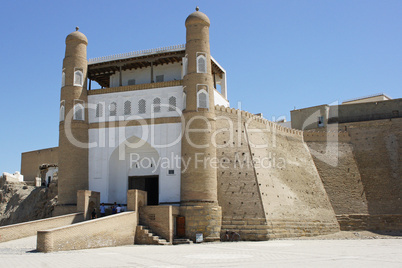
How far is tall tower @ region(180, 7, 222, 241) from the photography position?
18.7m

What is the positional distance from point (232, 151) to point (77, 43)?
31.5 feet

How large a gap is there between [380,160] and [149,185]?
43.3 ft

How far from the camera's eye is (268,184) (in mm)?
20828

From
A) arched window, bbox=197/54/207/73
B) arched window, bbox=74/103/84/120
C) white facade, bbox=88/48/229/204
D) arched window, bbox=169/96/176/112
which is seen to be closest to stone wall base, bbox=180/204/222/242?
white facade, bbox=88/48/229/204

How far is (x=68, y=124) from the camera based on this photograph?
21.7m

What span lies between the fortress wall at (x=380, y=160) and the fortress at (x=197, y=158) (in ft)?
0.20

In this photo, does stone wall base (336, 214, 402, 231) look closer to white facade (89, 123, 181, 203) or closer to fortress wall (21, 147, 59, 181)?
white facade (89, 123, 181, 203)

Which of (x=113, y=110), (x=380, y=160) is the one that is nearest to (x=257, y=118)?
(x=113, y=110)

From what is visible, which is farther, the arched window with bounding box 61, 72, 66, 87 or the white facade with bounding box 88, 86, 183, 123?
the arched window with bounding box 61, 72, 66, 87

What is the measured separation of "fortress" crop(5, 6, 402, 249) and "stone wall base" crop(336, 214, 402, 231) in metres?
0.05

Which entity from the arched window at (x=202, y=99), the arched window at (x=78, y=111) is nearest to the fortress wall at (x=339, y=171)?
the arched window at (x=202, y=99)

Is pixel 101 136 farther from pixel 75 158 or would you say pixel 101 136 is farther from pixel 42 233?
pixel 42 233

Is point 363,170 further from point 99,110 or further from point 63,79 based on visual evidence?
point 63,79

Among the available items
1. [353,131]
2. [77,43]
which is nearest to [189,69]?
[77,43]
